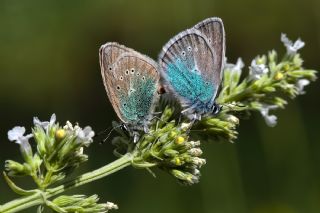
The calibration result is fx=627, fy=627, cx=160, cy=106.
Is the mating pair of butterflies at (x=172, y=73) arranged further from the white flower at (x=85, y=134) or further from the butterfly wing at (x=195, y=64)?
the white flower at (x=85, y=134)

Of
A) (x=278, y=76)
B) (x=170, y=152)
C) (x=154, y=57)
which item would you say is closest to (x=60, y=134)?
(x=170, y=152)

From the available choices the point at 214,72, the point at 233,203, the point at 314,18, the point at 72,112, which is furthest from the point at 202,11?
the point at 214,72

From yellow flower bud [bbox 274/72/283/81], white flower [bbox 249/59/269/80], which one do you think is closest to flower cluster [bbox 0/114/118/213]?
white flower [bbox 249/59/269/80]

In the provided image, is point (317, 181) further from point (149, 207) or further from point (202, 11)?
point (202, 11)

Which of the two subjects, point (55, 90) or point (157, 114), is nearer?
point (157, 114)

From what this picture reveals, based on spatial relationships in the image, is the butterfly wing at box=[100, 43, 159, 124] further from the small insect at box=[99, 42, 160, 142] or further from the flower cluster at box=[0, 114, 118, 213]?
the flower cluster at box=[0, 114, 118, 213]

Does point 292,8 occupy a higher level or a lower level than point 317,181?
higher
